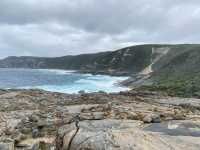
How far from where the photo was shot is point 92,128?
13516mm

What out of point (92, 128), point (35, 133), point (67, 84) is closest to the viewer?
point (92, 128)

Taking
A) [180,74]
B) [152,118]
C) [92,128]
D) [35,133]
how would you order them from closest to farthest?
[92,128] < [152,118] < [35,133] < [180,74]

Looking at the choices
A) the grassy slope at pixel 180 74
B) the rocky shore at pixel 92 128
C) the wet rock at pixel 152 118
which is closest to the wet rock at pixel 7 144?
the rocky shore at pixel 92 128

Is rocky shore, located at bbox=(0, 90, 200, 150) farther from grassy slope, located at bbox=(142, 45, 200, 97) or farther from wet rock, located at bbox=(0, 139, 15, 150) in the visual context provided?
grassy slope, located at bbox=(142, 45, 200, 97)

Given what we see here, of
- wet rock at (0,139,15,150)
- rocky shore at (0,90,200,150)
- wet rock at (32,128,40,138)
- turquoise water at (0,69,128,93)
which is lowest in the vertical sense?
turquoise water at (0,69,128,93)

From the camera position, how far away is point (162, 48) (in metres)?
160

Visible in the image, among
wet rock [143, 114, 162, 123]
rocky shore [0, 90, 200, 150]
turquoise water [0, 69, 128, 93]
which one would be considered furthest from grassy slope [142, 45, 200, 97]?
wet rock [143, 114, 162, 123]

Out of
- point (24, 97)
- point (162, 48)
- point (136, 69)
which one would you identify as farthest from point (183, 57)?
point (24, 97)

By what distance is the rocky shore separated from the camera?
446 inches

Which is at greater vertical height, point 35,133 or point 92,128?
point 92,128

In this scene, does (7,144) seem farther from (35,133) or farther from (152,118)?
(152,118)

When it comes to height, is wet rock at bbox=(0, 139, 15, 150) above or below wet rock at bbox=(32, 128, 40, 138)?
below

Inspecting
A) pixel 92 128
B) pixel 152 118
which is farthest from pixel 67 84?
pixel 92 128

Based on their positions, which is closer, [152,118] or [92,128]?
[92,128]
